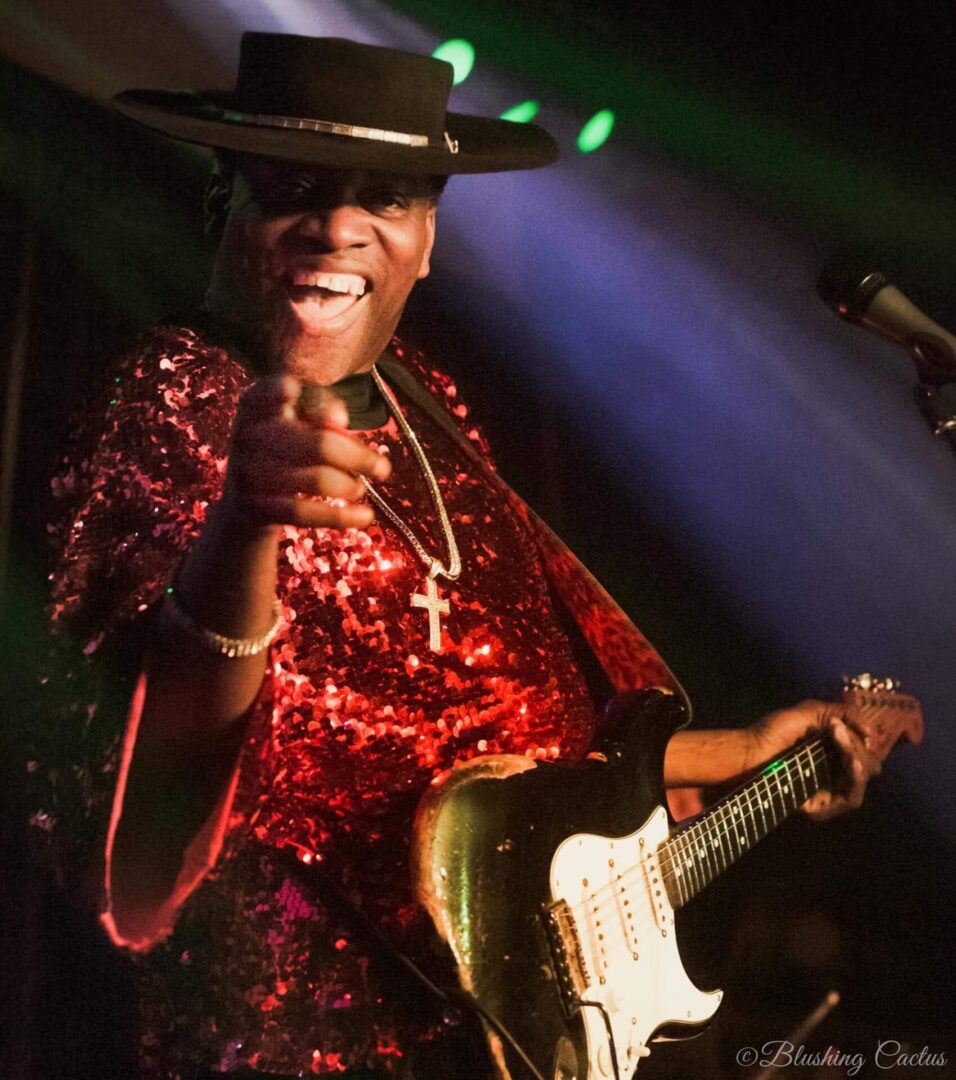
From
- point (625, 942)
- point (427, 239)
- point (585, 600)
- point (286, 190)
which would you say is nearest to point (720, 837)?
point (625, 942)

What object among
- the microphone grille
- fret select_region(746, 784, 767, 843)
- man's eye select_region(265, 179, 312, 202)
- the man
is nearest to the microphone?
the microphone grille

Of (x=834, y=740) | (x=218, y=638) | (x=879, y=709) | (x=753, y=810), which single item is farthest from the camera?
(x=879, y=709)

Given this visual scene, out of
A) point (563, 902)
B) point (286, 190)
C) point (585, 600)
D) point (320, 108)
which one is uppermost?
point (320, 108)

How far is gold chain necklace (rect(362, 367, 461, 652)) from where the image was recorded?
157cm

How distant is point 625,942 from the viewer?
1.56 m

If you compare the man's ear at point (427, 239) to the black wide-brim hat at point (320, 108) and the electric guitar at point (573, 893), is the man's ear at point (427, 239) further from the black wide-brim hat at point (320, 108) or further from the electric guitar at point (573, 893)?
the electric guitar at point (573, 893)

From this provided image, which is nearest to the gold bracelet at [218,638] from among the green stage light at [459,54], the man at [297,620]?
the man at [297,620]

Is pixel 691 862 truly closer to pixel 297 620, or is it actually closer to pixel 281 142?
pixel 297 620

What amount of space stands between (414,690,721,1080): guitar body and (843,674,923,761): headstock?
70 centimetres

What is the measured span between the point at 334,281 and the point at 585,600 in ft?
2.11

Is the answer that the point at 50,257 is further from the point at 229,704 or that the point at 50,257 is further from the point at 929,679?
the point at 929,679

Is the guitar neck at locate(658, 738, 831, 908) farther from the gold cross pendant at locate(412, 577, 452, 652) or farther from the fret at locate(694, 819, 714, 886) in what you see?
the gold cross pendant at locate(412, 577, 452, 652)

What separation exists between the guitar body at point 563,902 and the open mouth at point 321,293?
0.63 m

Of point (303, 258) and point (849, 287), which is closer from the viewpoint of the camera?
point (303, 258)
